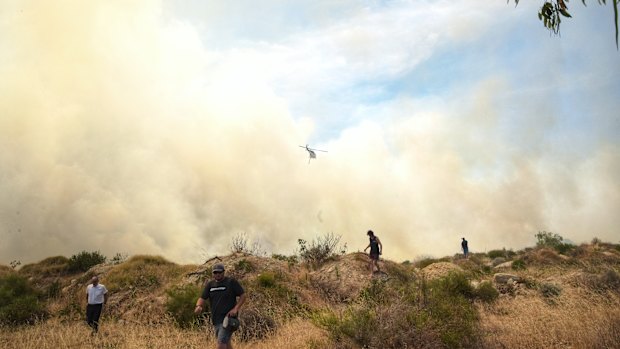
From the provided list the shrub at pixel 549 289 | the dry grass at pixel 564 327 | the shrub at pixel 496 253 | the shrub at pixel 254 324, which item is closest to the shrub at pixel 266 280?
the shrub at pixel 254 324

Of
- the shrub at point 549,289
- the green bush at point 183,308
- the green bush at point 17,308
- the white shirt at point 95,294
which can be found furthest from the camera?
the green bush at point 17,308

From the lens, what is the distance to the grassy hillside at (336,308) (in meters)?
9.20

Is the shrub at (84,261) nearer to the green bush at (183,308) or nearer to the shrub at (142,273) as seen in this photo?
the shrub at (142,273)

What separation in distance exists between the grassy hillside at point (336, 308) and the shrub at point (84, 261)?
44.3 inches

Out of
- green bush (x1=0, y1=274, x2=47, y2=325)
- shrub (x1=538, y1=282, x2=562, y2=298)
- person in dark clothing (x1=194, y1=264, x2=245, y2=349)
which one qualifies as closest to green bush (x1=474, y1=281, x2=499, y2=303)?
shrub (x1=538, y1=282, x2=562, y2=298)

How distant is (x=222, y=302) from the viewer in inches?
332

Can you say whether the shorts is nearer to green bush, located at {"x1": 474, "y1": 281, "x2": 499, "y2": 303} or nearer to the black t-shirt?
the black t-shirt

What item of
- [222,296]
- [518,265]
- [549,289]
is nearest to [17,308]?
[222,296]

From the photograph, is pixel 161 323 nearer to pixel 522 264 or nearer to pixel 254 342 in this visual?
pixel 254 342

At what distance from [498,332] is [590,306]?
227cm

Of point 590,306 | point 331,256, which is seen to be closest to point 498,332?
point 590,306

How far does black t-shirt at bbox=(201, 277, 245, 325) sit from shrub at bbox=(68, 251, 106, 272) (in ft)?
89.6

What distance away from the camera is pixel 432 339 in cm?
916

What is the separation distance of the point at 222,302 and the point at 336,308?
8.55 metres
